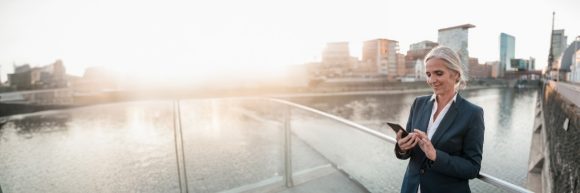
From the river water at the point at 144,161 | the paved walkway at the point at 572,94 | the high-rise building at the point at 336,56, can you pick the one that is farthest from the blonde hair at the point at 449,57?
the high-rise building at the point at 336,56

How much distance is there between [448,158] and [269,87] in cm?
3776

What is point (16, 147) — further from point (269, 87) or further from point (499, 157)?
point (269, 87)

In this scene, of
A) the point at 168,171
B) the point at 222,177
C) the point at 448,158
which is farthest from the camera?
the point at 168,171

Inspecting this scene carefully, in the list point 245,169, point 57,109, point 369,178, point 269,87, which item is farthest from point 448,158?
point 269,87

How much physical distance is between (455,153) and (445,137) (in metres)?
0.08

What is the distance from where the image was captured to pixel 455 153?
3.88 ft

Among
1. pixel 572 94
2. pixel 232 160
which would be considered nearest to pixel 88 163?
pixel 232 160

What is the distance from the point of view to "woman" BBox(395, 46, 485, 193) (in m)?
1.12

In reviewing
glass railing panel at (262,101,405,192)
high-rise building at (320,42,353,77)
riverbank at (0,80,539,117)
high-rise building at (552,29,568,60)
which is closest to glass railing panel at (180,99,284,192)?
glass railing panel at (262,101,405,192)

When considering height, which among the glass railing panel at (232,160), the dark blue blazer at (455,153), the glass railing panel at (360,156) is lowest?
the glass railing panel at (360,156)

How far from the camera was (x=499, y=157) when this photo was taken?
12023 mm

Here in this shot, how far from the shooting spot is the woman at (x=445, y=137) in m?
1.12

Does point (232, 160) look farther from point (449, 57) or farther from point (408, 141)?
point (449, 57)

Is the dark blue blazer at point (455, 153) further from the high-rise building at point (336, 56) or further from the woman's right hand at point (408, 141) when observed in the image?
the high-rise building at point (336, 56)
